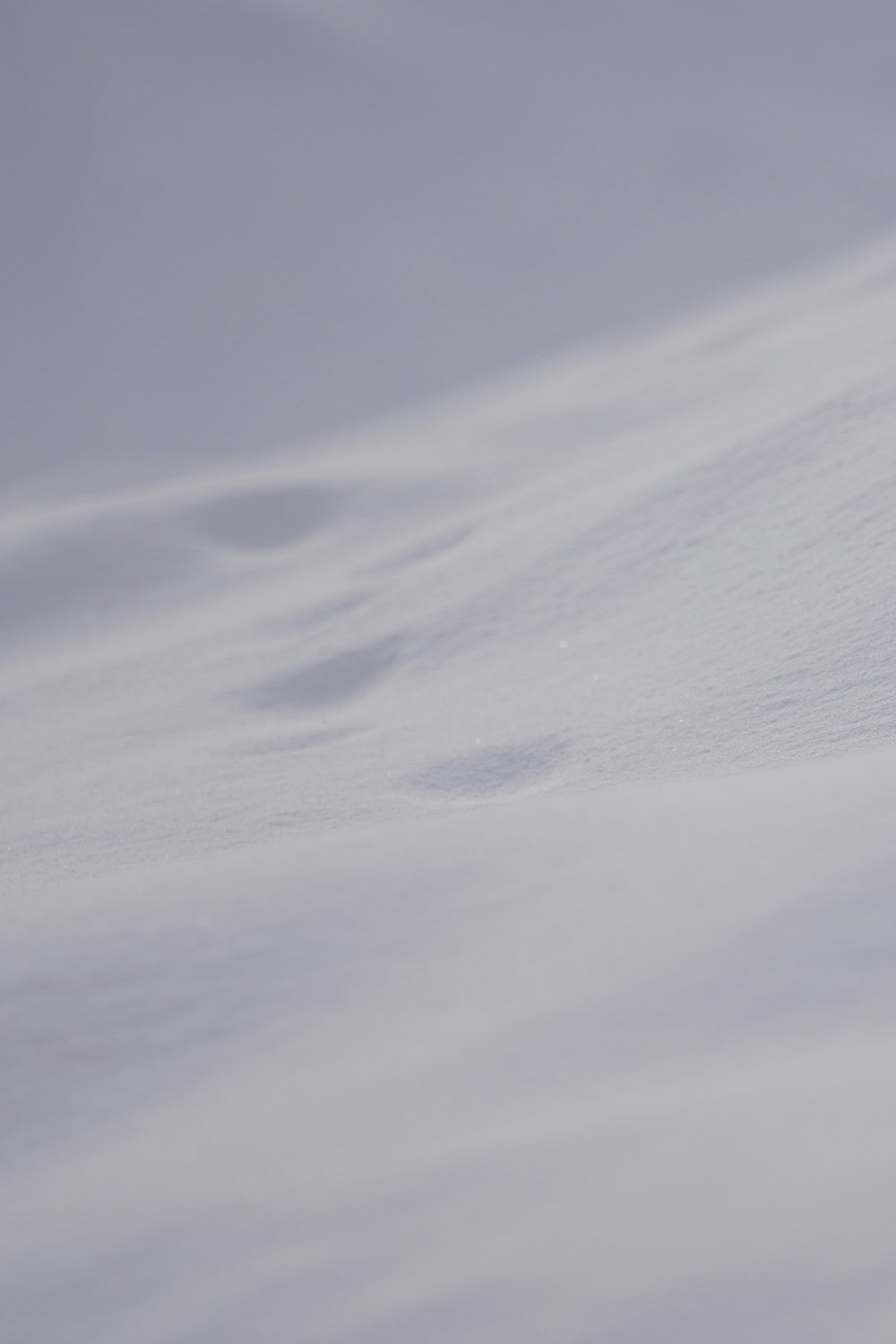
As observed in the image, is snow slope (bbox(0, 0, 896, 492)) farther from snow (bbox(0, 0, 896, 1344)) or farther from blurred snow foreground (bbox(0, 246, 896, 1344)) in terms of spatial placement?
blurred snow foreground (bbox(0, 246, 896, 1344))

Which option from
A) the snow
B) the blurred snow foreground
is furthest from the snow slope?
the blurred snow foreground

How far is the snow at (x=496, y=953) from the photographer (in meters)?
0.92

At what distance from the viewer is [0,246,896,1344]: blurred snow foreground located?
36.2 inches

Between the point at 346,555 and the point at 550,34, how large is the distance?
4066 millimetres

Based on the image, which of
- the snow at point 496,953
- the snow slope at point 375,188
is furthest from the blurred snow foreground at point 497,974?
the snow slope at point 375,188

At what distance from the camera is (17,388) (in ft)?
15.9

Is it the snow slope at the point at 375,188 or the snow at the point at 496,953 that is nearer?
the snow at the point at 496,953

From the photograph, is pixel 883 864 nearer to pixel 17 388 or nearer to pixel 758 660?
pixel 758 660

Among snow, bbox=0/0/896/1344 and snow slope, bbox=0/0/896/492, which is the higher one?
snow slope, bbox=0/0/896/492

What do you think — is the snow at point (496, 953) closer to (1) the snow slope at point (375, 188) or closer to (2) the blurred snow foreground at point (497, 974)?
(2) the blurred snow foreground at point (497, 974)

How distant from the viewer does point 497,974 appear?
1.20 meters

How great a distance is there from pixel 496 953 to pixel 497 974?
1.2 inches

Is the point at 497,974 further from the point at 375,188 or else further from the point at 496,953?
the point at 375,188

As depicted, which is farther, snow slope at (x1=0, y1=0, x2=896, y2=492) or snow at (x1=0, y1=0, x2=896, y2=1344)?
snow slope at (x1=0, y1=0, x2=896, y2=492)
